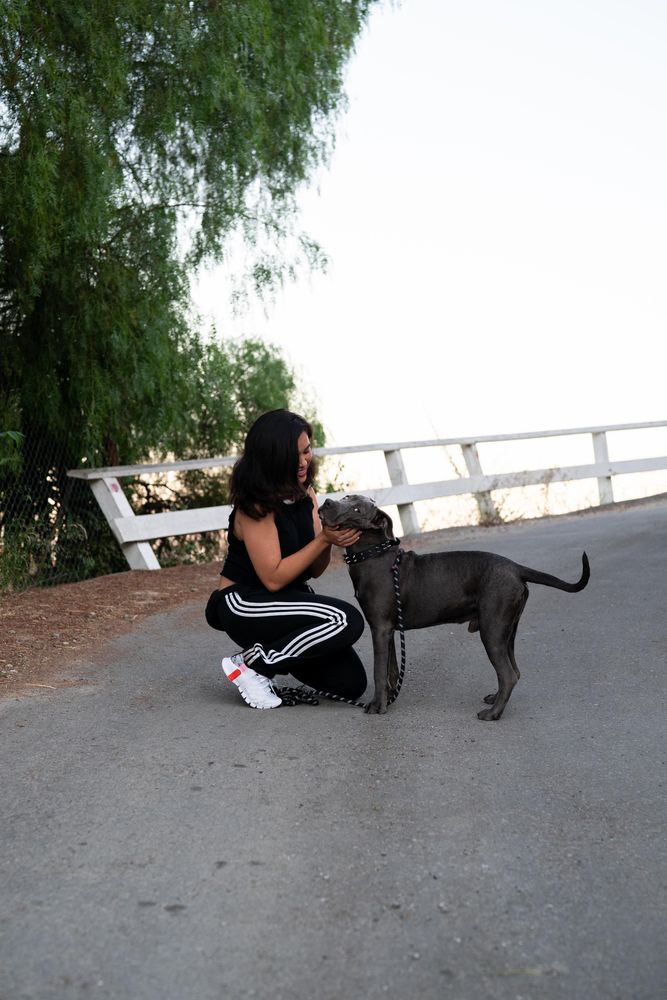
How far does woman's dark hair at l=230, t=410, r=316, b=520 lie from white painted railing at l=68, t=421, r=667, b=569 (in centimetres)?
538

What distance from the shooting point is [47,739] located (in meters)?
5.03

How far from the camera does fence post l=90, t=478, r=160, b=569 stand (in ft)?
35.2

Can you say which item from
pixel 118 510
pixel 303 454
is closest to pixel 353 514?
pixel 303 454

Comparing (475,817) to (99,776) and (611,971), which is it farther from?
(99,776)

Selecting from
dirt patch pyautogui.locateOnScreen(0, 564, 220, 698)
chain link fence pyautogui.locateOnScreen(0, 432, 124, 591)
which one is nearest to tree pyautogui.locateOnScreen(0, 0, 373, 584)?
chain link fence pyautogui.locateOnScreen(0, 432, 124, 591)

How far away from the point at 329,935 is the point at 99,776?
1744 mm

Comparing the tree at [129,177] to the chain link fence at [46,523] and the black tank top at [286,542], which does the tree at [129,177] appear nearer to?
the chain link fence at [46,523]

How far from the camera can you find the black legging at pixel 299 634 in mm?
5473

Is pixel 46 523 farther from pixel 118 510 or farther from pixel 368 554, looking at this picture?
pixel 368 554

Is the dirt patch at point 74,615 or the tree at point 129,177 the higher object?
the tree at point 129,177

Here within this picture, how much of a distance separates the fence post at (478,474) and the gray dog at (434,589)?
8900 millimetres

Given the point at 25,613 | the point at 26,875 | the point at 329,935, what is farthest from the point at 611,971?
the point at 25,613

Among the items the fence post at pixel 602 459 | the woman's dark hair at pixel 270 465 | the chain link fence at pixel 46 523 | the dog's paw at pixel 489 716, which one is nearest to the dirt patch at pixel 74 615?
the chain link fence at pixel 46 523

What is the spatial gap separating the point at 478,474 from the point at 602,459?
8.61ft
